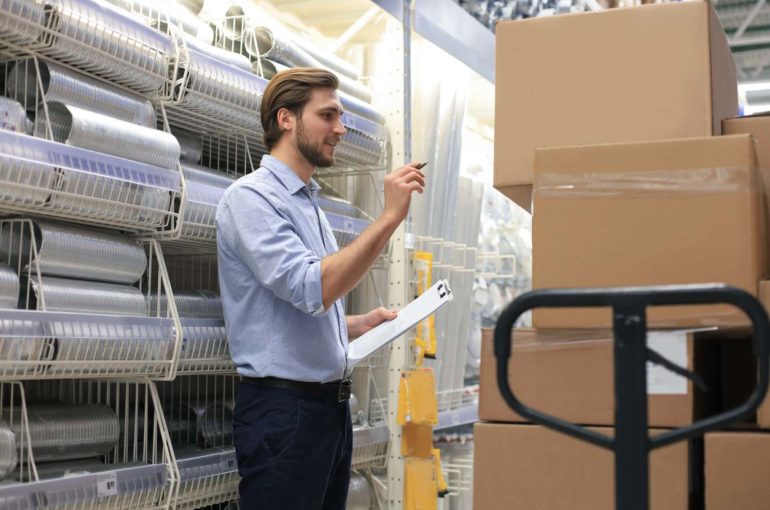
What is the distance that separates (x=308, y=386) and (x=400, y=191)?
0.45m

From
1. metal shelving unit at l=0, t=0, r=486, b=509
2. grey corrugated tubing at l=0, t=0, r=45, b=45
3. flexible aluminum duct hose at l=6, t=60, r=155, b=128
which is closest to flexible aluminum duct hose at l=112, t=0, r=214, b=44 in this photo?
metal shelving unit at l=0, t=0, r=486, b=509

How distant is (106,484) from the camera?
6.27 ft

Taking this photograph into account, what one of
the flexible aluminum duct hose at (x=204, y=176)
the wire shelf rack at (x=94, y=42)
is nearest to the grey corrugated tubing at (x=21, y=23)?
the wire shelf rack at (x=94, y=42)

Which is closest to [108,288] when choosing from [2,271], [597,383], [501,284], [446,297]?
[2,271]

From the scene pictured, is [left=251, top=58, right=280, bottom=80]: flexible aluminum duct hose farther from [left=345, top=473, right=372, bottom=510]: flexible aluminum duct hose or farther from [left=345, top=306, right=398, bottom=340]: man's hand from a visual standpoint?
[left=345, top=473, right=372, bottom=510]: flexible aluminum duct hose

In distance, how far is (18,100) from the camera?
1.96 metres

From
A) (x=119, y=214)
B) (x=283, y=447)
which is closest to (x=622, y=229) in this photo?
(x=283, y=447)

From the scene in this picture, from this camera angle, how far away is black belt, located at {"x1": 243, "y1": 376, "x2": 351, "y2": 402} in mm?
1997

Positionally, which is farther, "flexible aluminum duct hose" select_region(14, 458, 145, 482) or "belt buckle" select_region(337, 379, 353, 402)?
"belt buckle" select_region(337, 379, 353, 402)

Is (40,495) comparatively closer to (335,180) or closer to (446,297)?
(446,297)

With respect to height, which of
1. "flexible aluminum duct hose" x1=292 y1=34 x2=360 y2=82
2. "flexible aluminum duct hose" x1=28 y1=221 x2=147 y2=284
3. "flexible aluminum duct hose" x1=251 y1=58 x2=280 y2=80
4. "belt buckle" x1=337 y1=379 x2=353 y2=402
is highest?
"flexible aluminum duct hose" x1=292 y1=34 x2=360 y2=82

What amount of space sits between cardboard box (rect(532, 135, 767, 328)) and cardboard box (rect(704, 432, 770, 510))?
0.17 metres

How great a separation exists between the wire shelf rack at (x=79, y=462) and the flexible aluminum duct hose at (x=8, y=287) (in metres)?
0.17

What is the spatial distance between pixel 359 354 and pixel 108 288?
56 cm
